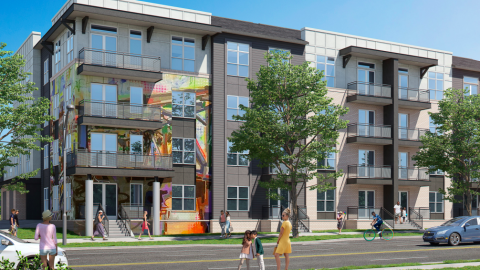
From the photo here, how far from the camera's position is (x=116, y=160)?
3344cm

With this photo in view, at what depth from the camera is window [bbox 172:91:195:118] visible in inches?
1454

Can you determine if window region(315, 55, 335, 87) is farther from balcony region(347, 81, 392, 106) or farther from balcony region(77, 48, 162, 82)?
balcony region(77, 48, 162, 82)

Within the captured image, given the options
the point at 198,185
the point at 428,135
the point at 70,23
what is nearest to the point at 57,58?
the point at 70,23

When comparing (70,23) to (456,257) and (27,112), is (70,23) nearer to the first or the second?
(27,112)

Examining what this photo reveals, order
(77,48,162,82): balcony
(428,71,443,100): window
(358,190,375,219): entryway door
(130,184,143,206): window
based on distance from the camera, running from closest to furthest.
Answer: (77,48,162,82): balcony, (130,184,143,206): window, (358,190,375,219): entryway door, (428,71,443,100): window

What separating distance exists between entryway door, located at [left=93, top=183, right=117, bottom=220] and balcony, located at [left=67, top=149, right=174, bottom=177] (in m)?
2.16

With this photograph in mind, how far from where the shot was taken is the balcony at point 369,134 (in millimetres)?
42469

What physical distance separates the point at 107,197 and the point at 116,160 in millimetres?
2982

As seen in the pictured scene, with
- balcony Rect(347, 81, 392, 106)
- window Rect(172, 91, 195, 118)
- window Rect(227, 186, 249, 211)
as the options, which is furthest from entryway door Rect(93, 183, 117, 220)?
balcony Rect(347, 81, 392, 106)

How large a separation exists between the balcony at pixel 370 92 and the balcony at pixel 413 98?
126 centimetres

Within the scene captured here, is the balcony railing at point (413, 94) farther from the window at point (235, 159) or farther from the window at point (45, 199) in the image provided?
the window at point (45, 199)

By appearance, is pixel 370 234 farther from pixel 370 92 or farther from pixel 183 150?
pixel 370 92

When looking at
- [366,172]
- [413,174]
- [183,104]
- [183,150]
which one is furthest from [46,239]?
[413,174]

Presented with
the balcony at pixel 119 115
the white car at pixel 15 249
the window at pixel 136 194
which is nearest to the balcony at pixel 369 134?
the balcony at pixel 119 115
